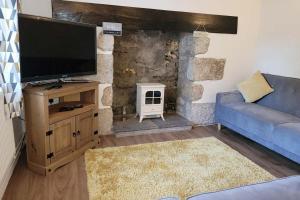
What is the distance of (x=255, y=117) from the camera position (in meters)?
3.13

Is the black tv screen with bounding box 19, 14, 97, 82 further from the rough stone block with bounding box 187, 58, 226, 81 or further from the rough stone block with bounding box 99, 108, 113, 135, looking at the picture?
the rough stone block with bounding box 187, 58, 226, 81

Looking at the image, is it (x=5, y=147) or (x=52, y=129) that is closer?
(x=5, y=147)

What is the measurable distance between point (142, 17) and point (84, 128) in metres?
1.73

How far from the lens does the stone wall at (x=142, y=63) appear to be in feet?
13.3

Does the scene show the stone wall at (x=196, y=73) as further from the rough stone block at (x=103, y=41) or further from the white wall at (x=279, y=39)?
the rough stone block at (x=103, y=41)

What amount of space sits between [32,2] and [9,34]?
3.62ft

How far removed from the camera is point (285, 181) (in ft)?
4.97

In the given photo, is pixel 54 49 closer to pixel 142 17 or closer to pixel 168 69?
pixel 142 17

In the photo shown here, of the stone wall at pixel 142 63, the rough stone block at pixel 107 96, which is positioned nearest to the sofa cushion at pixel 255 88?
the stone wall at pixel 142 63

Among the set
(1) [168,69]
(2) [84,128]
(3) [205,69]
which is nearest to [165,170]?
(2) [84,128]

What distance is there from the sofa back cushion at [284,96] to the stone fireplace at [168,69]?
819 mm

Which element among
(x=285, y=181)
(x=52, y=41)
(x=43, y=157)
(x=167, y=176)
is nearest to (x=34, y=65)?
(x=52, y=41)

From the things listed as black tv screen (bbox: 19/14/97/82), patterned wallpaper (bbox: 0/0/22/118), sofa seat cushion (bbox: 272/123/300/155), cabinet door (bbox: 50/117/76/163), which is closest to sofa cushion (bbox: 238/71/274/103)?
sofa seat cushion (bbox: 272/123/300/155)

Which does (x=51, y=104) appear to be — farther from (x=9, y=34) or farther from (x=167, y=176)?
(x=167, y=176)
